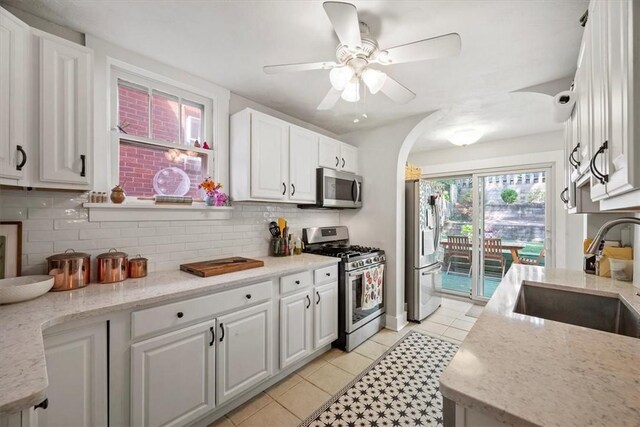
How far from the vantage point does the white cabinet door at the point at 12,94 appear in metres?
1.25

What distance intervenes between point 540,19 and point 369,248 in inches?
95.4

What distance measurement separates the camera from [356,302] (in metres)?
2.77

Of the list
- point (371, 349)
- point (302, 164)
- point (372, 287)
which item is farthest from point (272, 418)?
point (302, 164)

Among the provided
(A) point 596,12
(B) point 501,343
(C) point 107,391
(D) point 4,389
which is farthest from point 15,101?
(A) point 596,12

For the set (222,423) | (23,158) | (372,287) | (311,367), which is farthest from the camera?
(372,287)

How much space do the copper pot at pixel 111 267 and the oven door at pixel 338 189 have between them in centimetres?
182

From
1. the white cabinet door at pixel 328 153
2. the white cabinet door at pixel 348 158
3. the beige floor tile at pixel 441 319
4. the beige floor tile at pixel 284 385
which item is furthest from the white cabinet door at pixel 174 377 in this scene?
the beige floor tile at pixel 441 319

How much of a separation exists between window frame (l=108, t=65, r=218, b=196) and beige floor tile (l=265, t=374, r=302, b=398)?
5.94 ft

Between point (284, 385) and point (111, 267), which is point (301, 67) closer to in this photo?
point (111, 267)

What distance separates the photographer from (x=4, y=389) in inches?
27.4

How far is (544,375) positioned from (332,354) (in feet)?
7.08

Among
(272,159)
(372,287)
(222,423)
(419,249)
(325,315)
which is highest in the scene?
(272,159)

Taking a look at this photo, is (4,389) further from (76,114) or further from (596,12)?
(596,12)

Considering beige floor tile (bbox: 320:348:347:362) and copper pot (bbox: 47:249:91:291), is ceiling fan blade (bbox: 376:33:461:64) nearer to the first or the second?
copper pot (bbox: 47:249:91:291)
